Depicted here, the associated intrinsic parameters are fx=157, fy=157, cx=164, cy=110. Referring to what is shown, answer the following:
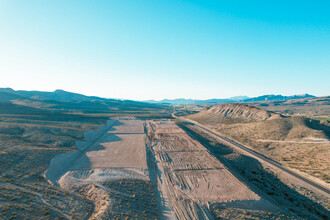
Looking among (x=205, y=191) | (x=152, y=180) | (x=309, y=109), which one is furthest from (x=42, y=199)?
(x=309, y=109)

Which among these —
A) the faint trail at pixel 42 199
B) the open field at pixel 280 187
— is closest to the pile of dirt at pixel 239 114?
the open field at pixel 280 187

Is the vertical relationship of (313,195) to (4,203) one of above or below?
below

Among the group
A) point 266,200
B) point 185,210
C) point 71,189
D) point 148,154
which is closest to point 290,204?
point 266,200

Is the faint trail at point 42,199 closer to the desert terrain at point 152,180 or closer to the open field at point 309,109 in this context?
the desert terrain at point 152,180

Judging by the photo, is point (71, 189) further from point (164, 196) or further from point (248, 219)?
point (248, 219)

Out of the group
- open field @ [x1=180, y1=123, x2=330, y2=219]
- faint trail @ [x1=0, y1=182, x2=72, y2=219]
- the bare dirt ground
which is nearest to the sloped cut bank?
faint trail @ [x1=0, y1=182, x2=72, y2=219]

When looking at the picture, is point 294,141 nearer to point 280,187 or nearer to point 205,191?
point 280,187

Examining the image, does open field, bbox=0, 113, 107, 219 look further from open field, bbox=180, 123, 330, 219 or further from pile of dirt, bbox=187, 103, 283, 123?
pile of dirt, bbox=187, 103, 283, 123
